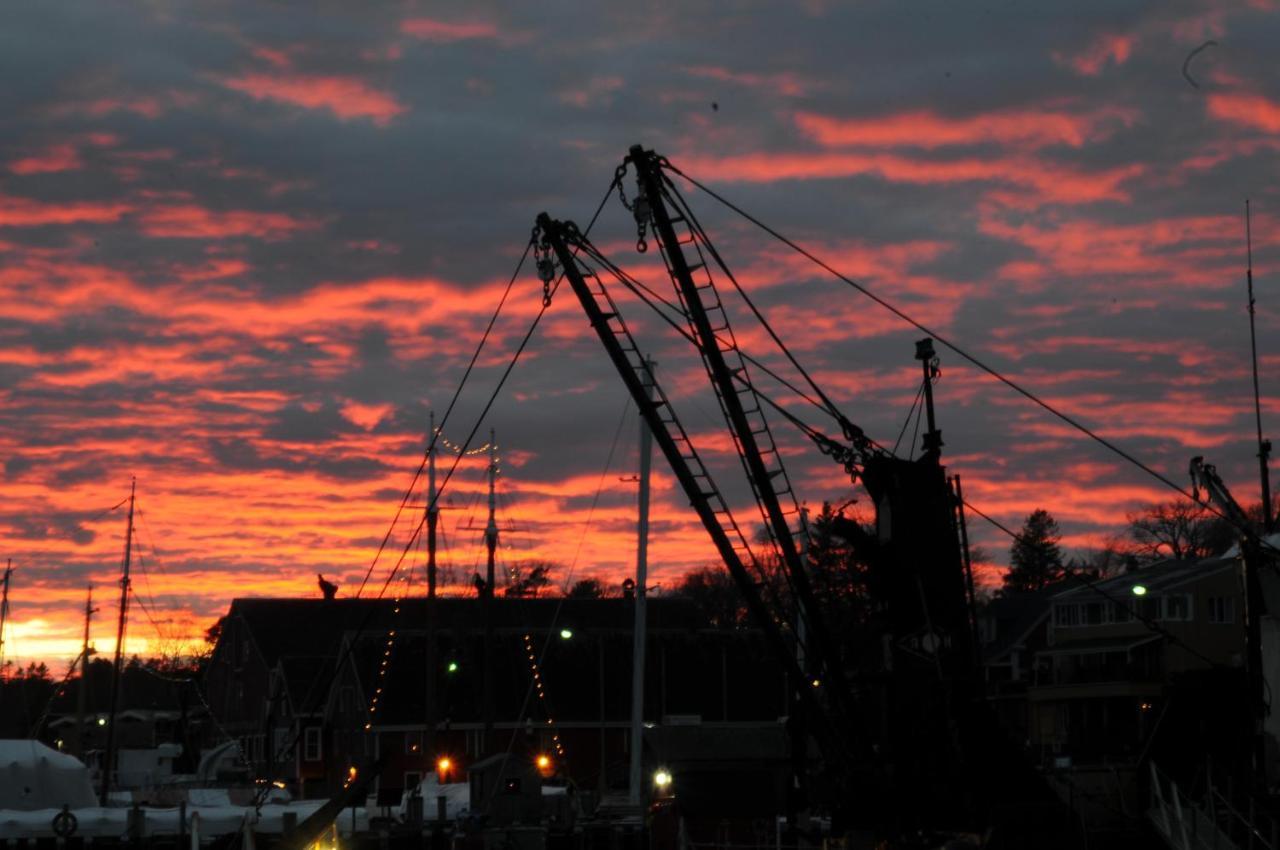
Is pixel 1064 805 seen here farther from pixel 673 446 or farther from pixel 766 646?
pixel 766 646

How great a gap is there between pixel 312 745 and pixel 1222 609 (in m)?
45.6

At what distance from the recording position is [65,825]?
52500mm

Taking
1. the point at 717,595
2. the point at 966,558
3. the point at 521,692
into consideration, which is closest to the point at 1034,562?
the point at 717,595

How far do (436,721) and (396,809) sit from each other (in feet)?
46.5

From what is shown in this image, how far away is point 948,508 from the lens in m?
36.5

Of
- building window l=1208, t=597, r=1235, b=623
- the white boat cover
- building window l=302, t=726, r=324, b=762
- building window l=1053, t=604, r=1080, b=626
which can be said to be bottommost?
the white boat cover

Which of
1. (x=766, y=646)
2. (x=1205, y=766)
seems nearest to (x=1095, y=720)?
(x=766, y=646)

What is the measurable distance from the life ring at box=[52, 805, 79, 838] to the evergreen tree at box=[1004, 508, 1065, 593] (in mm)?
94241

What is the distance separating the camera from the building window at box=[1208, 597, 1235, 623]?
75.0 m

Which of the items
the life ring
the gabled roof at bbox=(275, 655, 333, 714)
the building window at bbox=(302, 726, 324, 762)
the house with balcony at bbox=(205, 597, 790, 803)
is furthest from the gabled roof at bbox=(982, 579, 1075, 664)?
the life ring

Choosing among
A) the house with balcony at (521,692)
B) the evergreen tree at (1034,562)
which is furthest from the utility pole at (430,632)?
the evergreen tree at (1034,562)

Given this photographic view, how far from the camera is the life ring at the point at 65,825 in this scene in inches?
2064

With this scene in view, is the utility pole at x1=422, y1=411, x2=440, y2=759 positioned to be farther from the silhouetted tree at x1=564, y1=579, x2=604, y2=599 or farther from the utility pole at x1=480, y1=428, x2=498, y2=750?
the silhouetted tree at x1=564, y1=579, x2=604, y2=599

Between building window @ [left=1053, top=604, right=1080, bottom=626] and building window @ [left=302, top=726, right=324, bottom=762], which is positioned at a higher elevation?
building window @ [left=1053, top=604, right=1080, bottom=626]
